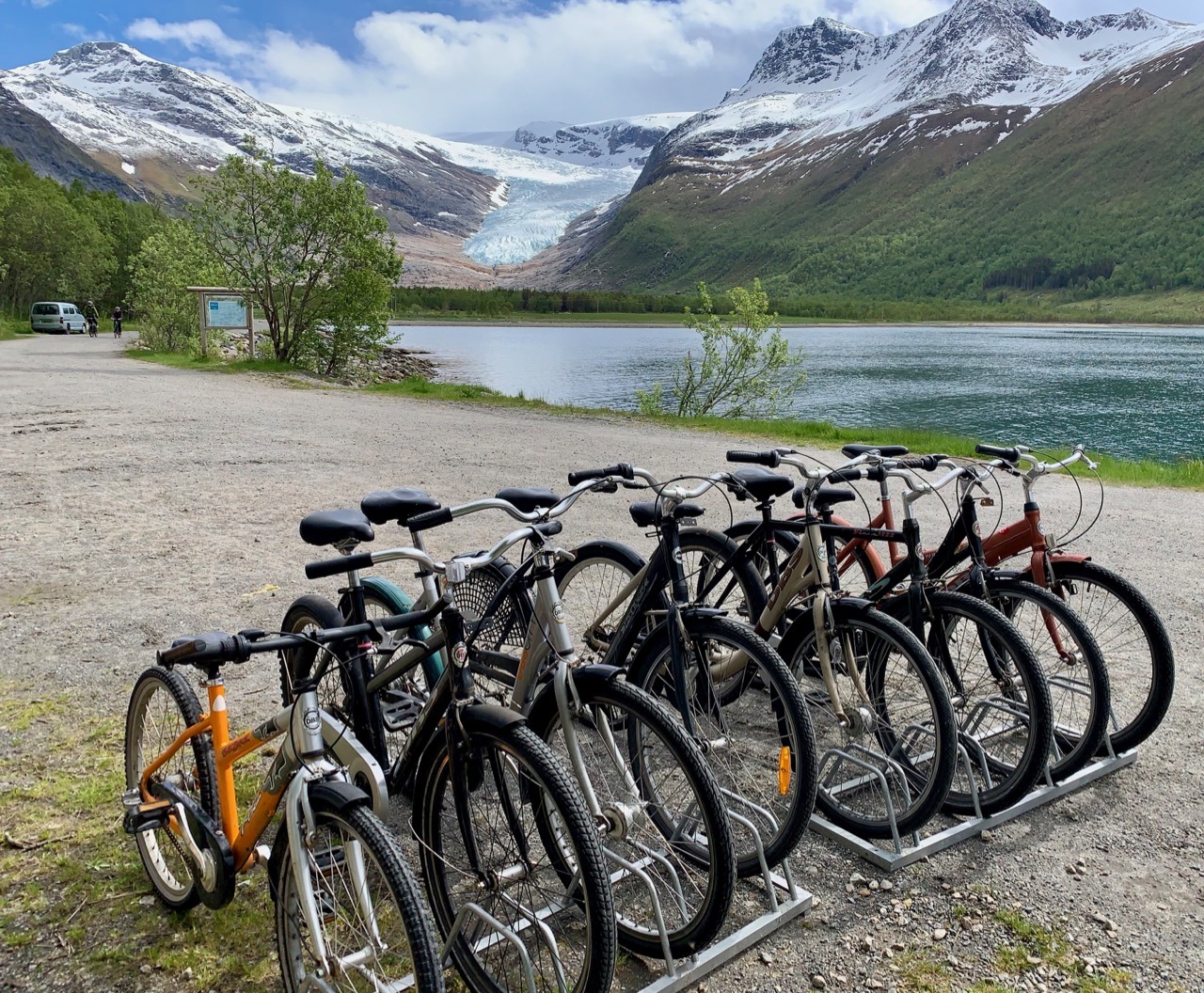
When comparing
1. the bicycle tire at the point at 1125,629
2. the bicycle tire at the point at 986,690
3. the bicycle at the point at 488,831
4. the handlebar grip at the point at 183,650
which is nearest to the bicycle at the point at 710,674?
the bicycle at the point at 488,831

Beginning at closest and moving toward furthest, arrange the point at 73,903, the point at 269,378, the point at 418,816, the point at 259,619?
the point at 418,816 < the point at 73,903 < the point at 259,619 < the point at 269,378

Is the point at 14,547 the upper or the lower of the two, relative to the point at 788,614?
lower

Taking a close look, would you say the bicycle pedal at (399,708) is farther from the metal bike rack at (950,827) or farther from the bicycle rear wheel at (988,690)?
the bicycle rear wheel at (988,690)

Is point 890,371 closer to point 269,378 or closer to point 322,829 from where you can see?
point 269,378

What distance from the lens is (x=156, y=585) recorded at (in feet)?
24.6

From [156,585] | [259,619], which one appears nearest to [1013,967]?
[259,619]

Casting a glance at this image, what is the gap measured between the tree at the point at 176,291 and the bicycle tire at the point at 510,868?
107 ft

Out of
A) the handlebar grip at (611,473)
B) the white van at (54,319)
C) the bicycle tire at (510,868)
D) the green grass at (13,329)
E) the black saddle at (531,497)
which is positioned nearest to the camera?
the bicycle tire at (510,868)

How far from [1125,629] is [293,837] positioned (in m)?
4.05

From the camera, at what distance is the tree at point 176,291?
36.2 m

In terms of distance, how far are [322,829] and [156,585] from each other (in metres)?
5.58

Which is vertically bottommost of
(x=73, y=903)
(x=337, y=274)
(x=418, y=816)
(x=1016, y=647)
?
(x=73, y=903)

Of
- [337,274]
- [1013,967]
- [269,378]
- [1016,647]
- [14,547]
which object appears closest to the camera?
[1013,967]

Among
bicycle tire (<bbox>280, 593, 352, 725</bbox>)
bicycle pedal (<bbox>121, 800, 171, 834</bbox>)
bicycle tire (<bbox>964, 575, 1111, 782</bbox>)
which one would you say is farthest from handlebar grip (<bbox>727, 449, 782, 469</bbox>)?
bicycle pedal (<bbox>121, 800, 171, 834</bbox>)
